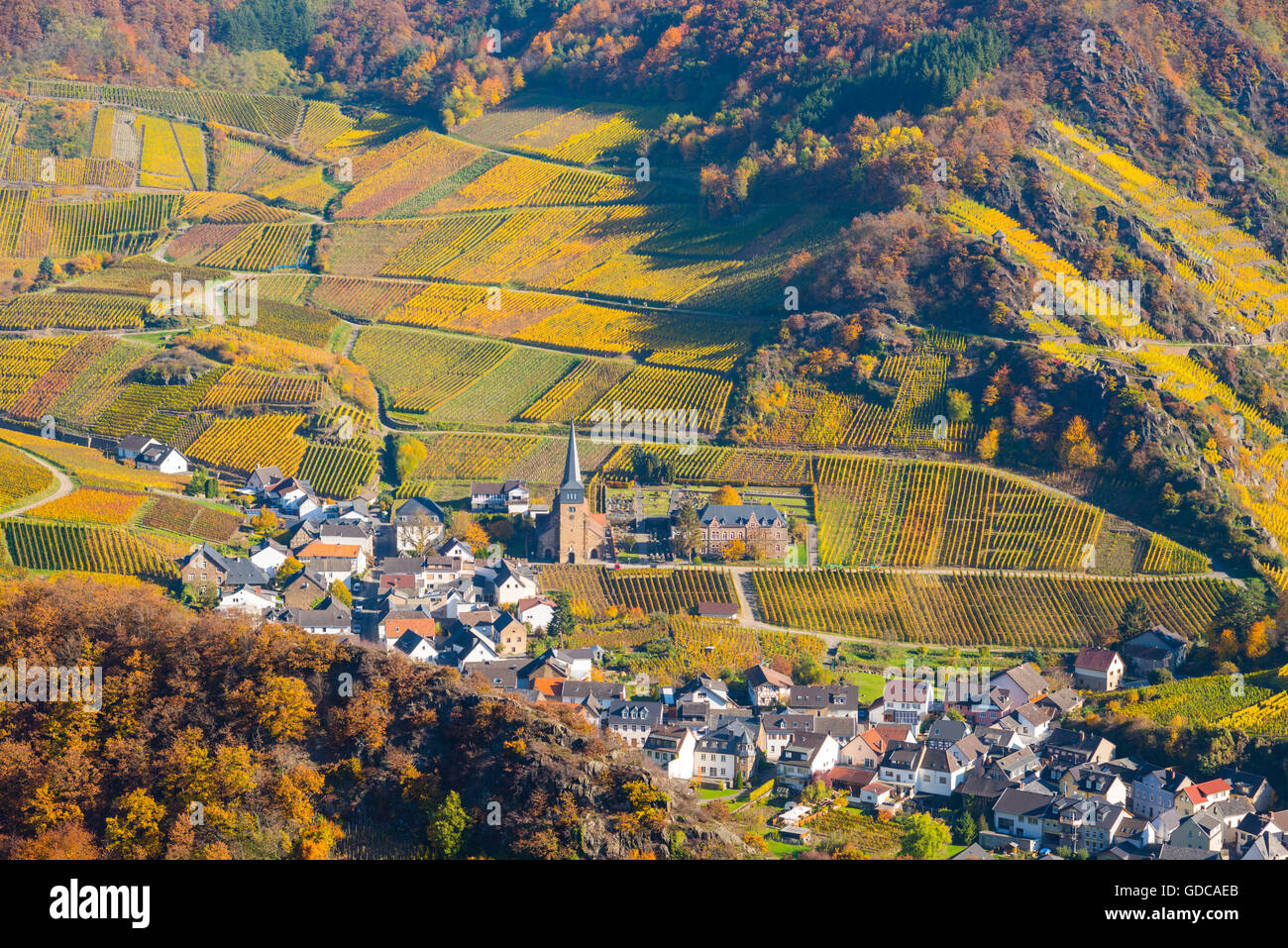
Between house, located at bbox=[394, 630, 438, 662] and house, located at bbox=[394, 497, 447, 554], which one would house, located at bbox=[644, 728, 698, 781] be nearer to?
house, located at bbox=[394, 630, 438, 662]

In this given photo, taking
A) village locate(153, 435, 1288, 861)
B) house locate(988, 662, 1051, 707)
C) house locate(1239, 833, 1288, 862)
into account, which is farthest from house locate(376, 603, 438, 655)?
house locate(1239, 833, 1288, 862)

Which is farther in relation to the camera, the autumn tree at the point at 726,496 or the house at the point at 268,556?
the autumn tree at the point at 726,496

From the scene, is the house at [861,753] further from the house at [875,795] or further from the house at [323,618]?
the house at [323,618]

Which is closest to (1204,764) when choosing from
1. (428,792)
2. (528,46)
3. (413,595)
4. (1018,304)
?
(428,792)

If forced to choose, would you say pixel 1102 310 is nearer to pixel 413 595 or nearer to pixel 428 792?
pixel 413 595

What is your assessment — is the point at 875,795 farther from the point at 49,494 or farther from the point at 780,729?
the point at 49,494

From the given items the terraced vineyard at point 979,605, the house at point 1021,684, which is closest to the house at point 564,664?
the terraced vineyard at point 979,605

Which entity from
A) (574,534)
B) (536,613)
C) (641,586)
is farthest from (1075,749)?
(574,534)
